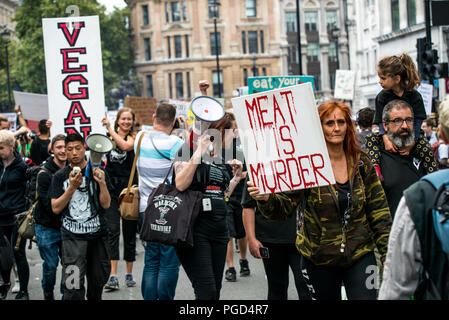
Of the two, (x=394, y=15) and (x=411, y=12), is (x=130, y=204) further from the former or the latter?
(x=394, y=15)

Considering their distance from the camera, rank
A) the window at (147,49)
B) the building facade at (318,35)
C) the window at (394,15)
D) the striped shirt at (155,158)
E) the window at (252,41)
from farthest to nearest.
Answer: the window at (147,49), the building facade at (318,35), the window at (252,41), the window at (394,15), the striped shirt at (155,158)

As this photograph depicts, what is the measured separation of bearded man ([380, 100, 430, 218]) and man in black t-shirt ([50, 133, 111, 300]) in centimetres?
251

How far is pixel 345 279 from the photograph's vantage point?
14.3ft

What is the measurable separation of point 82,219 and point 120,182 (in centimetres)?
275

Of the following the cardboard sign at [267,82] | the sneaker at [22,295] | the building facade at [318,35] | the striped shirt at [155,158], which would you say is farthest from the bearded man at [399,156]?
the building facade at [318,35]

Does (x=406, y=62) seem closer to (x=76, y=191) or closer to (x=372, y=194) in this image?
(x=372, y=194)

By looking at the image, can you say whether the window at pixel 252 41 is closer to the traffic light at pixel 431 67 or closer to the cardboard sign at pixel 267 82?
the traffic light at pixel 431 67

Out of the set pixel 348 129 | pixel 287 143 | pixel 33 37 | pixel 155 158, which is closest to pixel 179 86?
pixel 33 37

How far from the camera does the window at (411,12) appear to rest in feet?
115

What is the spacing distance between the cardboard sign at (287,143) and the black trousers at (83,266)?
252 centimetres

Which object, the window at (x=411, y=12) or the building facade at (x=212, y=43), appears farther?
the building facade at (x=212, y=43)

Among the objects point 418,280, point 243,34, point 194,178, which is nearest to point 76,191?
point 194,178

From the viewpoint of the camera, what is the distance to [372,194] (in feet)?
14.4

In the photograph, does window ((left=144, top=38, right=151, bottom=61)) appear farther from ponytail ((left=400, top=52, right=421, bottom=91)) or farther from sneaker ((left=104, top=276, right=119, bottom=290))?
ponytail ((left=400, top=52, right=421, bottom=91))
